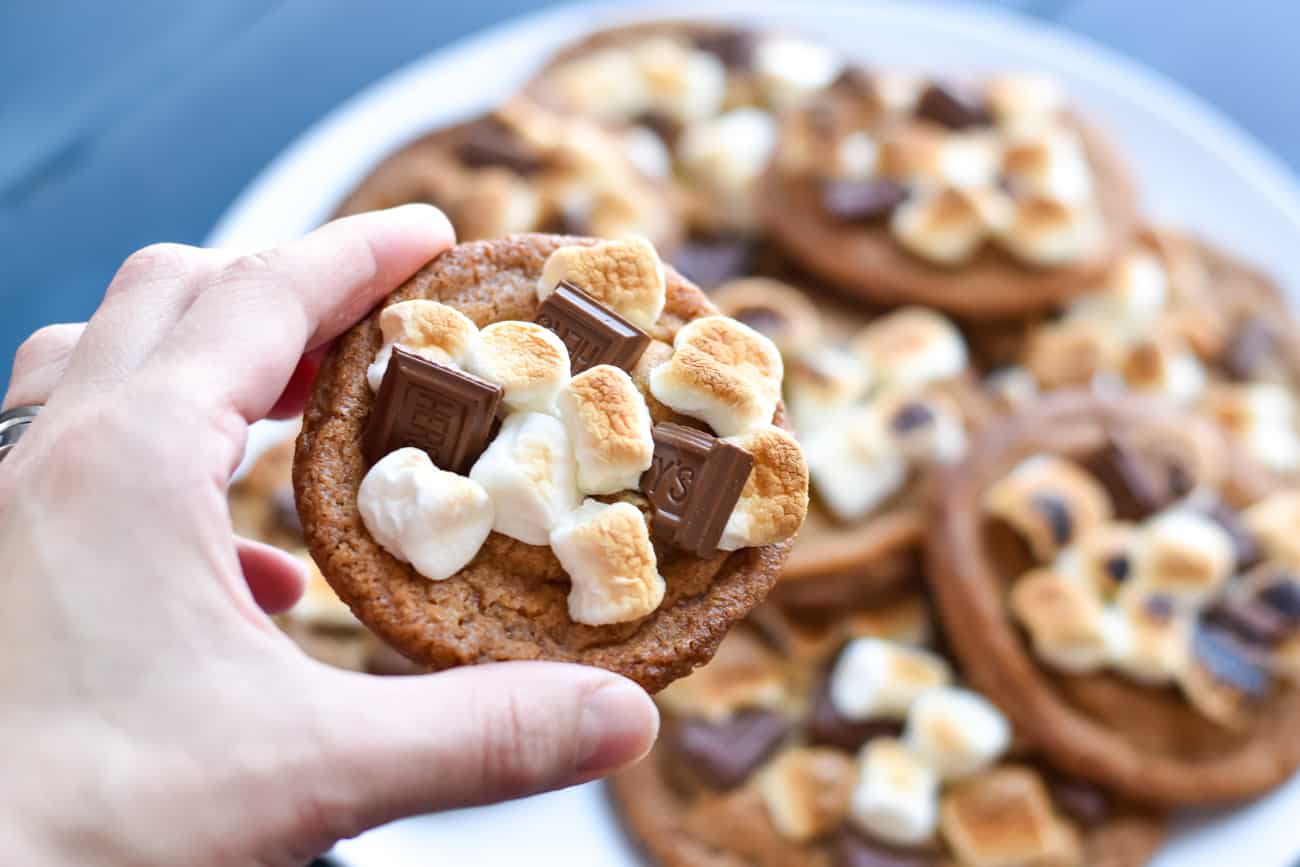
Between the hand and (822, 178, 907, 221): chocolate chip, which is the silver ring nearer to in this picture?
the hand

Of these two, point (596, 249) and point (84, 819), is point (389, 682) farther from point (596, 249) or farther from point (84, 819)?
point (596, 249)

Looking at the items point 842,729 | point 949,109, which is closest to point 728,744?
point 842,729

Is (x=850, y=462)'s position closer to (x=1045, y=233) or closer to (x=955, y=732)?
(x=955, y=732)

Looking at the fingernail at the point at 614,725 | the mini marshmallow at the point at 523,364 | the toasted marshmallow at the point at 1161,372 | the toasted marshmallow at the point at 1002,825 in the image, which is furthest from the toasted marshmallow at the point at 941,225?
the fingernail at the point at 614,725

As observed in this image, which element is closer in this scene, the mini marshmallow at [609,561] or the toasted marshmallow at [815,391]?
the mini marshmallow at [609,561]

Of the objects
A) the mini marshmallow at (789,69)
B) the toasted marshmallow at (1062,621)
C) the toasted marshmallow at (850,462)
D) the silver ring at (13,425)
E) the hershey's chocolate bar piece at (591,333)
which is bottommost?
the toasted marshmallow at (1062,621)

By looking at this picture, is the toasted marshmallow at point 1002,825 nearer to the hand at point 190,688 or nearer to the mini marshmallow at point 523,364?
the hand at point 190,688

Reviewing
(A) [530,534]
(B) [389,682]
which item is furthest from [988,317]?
(B) [389,682]
